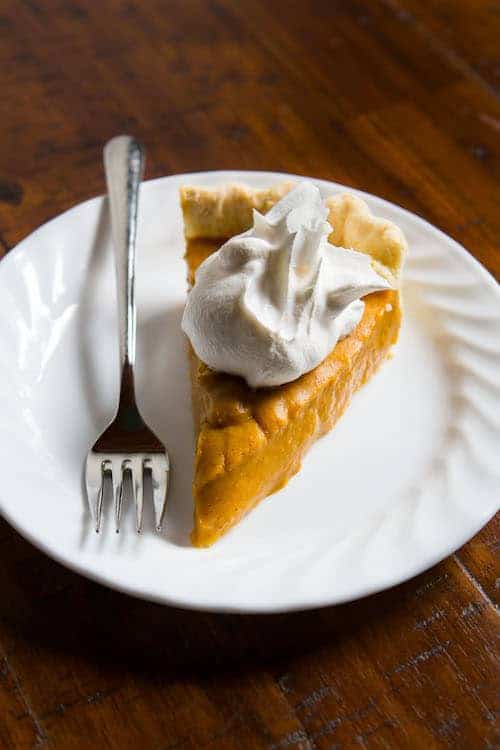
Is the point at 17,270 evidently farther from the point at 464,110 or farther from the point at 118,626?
the point at 464,110

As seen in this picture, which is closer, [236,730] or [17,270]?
[236,730]

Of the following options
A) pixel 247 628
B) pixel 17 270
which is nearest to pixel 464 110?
pixel 17 270

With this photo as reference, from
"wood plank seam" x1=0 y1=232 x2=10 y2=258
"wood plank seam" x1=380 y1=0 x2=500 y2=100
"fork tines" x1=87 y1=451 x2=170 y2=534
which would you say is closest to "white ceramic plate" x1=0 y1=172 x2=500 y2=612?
"fork tines" x1=87 y1=451 x2=170 y2=534

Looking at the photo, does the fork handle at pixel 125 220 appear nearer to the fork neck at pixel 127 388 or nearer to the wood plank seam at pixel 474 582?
the fork neck at pixel 127 388

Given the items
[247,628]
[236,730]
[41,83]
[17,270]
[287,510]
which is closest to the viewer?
[236,730]

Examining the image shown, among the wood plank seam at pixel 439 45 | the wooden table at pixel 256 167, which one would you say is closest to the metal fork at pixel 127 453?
the wooden table at pixel 256 167
